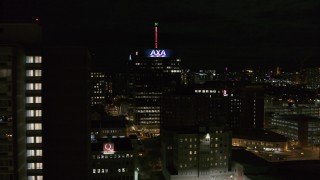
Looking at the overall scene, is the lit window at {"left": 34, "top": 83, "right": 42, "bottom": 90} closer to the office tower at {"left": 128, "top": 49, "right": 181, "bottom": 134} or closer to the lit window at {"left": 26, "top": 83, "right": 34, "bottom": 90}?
the lit window at {"left": 26, "top": 83, "right": 34, "bottom": 90}

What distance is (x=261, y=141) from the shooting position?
5125 centimetres

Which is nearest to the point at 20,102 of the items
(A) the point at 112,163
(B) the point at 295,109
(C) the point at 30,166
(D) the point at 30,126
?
(D) the point at 30,126

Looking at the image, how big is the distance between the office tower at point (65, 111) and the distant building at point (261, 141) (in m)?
35.9

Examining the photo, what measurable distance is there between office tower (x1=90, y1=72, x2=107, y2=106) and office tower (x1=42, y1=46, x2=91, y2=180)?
62190 mm

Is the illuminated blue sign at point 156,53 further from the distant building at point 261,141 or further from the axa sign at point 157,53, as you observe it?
the distant building at point 261,141

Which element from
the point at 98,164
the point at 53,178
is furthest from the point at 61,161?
the point at 98,164

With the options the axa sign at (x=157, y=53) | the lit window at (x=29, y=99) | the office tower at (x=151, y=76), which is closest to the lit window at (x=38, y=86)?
the lit window at (x=29, y=99)

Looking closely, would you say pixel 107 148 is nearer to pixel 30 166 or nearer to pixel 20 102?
pixel 30 166

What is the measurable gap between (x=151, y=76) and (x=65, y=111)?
2255 inches

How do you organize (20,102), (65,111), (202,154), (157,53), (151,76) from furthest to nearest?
(157,53) < (151,76) < (202,154) < (65,111) < (20,102)

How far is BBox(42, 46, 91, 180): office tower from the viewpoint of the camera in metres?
18.9

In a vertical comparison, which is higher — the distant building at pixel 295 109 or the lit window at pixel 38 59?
the lit window at pixel 38 59

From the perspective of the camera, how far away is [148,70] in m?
77.4

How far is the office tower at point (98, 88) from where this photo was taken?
87.2 m
